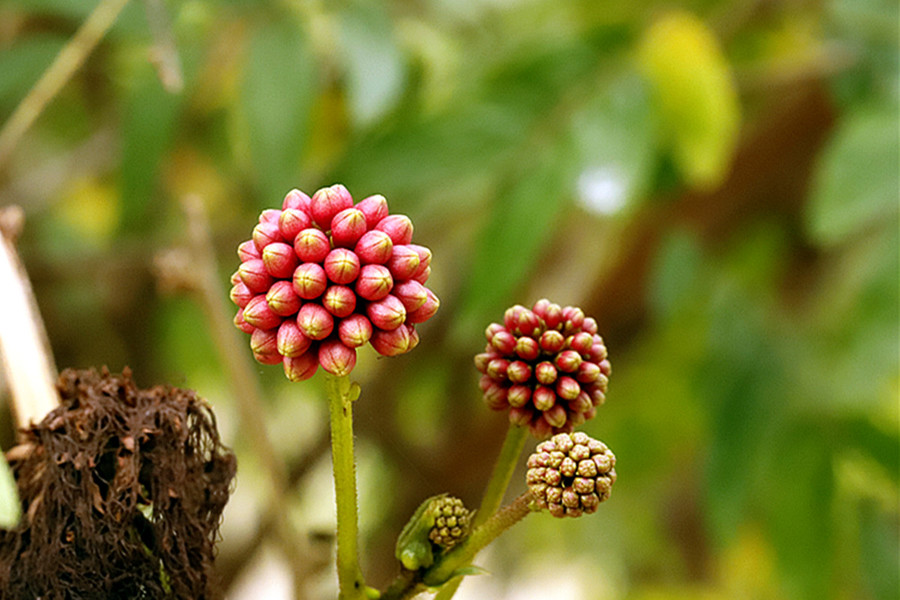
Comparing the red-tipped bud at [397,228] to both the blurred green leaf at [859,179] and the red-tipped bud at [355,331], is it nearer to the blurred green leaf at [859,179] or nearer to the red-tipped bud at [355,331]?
the red-tipped bud at [355,331]

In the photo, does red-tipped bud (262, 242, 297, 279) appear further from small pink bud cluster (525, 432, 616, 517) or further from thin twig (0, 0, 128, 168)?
thin twig (0, 0, 128, 168)

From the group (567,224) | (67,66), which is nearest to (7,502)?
(67,66)

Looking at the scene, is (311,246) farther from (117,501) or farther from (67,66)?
(67,66)

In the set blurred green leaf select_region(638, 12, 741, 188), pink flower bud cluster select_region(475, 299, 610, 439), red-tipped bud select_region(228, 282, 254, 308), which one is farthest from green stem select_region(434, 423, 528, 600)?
blurred green leaf select_region(638, 12, 741, 188)

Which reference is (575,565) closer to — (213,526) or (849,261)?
(849,261)

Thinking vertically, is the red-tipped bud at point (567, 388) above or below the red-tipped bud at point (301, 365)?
below

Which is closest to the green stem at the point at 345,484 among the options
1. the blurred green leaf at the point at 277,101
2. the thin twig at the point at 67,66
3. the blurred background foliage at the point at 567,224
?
the blurred background foliage at the point at 567,224

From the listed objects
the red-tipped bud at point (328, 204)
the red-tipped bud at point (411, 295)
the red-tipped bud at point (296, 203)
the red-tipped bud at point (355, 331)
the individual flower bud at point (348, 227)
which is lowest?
the red-tipped bud at point (355, 331)
